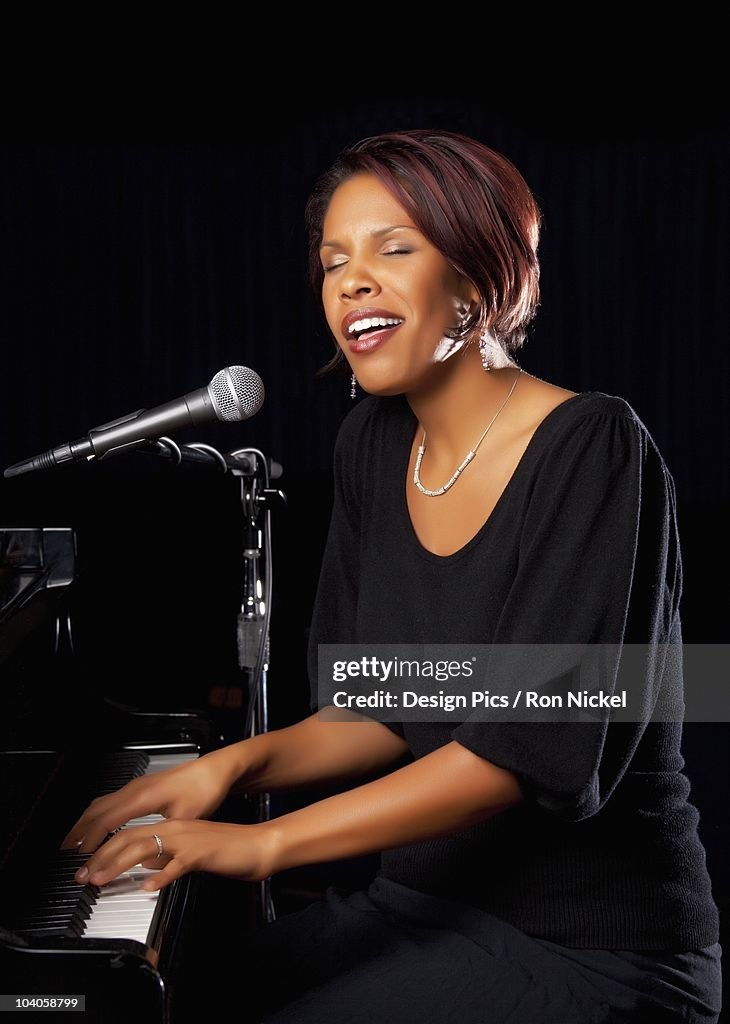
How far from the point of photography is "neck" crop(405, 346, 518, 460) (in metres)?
1.47

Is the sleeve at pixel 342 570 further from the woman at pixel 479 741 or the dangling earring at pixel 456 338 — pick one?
the dangling earring at pixel 456 338

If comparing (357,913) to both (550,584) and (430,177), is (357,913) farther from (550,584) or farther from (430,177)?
(430,177)

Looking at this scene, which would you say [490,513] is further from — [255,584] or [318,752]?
[255,584]

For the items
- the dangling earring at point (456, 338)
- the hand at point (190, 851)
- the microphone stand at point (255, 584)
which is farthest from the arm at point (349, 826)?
the microphone stand at point (255, 584)

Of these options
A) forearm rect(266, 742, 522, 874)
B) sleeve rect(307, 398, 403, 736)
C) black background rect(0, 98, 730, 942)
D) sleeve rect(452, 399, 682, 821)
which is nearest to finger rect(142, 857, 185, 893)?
forearm rect(266, 742, 522, 874)

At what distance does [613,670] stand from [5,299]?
5.44m

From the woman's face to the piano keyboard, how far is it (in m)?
0.67

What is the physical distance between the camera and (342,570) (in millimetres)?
1700

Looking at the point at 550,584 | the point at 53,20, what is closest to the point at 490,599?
the point at 550,584

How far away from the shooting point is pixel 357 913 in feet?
4.91

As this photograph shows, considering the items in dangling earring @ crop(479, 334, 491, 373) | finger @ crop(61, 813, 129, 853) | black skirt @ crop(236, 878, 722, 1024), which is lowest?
black skirt @ crop(236, 878, 722, 1024)

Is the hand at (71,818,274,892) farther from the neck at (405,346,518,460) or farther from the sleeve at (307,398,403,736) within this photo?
the neck at (405,346,518,460)

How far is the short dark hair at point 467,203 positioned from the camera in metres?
1.37

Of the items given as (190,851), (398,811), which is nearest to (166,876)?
(190,851)
